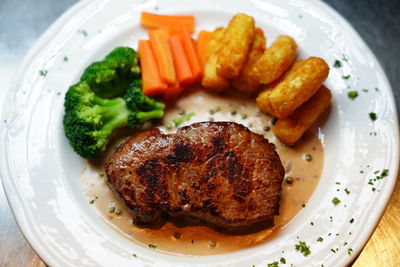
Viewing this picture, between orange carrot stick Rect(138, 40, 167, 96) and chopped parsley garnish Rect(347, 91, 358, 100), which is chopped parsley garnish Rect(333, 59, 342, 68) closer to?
chopped parsley garnish Rect(347, 91, 358, 100)

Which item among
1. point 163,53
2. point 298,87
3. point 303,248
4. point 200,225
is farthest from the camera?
point 163,53

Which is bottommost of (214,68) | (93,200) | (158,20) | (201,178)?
(93,200)

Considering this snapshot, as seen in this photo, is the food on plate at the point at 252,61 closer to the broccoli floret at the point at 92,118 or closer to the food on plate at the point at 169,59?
the food on plate at the point at 169,59

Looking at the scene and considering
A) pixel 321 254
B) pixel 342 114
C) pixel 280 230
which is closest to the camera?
pixel 321 254

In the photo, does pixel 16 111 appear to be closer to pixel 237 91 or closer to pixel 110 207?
pixel 110 207

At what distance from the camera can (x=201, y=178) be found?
362cm

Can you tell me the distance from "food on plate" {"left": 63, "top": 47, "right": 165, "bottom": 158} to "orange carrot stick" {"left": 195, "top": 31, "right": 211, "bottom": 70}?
0.57m

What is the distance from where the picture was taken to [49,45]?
4.13 m

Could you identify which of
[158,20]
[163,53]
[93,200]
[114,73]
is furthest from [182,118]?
[93,200]

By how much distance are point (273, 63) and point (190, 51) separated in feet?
2.68

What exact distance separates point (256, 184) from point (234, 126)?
51 cm

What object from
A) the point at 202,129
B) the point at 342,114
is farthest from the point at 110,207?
the point at 342,114

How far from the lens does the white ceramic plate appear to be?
11.7ft

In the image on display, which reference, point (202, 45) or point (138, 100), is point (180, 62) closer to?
point (202, 45)
